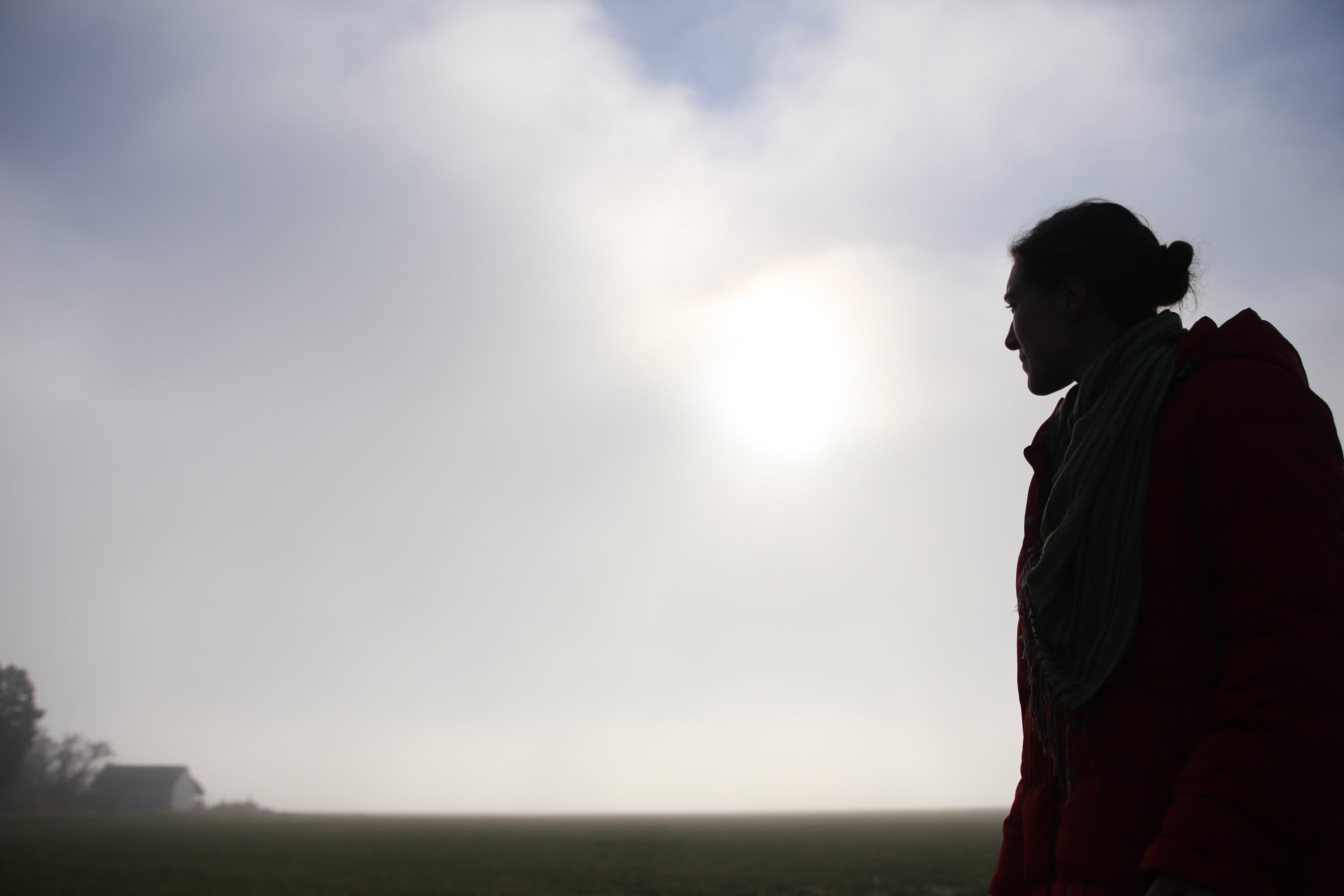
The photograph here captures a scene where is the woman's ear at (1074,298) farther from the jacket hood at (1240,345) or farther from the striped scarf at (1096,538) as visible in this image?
the jacket hood at (1240,345)

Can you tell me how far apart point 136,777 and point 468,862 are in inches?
3808

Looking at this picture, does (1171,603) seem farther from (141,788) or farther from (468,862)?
(141,788)

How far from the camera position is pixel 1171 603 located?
1509 mm

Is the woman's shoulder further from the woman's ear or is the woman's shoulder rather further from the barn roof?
the barn roof

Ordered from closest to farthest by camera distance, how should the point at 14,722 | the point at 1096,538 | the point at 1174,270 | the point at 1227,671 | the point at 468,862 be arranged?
the point at 1227,671 < the point at 1096,538 < the point at 1174,270 < the point at 468,862 < the point at 14,722

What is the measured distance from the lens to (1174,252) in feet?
6.10

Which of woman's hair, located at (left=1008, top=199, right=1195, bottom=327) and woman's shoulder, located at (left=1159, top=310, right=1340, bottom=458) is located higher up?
woman's hair, located at (left=1008, top=199, right=1195, bottom=327)

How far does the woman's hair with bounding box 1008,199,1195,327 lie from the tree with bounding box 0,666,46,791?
325 feet

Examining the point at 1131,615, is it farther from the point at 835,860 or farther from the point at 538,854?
the point at 538,854

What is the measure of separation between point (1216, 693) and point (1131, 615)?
7.4 inches

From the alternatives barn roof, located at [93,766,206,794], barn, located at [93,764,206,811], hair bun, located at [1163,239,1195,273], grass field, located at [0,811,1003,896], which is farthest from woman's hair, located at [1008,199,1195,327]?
barn roof, located at [93,766,206,794]

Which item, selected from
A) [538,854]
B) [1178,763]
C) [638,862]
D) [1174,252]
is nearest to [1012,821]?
[1178,763]

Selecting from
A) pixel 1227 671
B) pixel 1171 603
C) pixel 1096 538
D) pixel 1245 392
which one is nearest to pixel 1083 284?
pixel 1245 392

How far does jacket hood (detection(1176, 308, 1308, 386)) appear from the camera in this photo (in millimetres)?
1551
